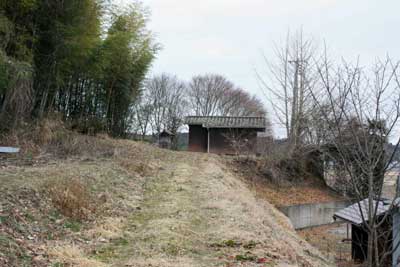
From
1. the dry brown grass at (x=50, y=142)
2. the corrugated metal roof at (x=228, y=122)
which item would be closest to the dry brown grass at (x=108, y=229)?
the dry brown grass at (x=50, y=142)

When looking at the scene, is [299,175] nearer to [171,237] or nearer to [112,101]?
[112,101]

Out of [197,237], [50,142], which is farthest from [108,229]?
[50,142]

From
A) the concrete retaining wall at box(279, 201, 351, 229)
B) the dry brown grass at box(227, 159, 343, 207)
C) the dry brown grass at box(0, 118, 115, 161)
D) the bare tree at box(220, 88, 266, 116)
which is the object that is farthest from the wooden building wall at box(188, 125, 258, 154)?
the bare tree at box(220, 88, 266, 116)

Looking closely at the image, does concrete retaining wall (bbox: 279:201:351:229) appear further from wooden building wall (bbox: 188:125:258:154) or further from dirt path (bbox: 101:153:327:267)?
dirt path (bbox: 101:153:327:267)

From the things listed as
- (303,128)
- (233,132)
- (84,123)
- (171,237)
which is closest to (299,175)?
(303,128)

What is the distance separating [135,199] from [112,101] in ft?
29.0

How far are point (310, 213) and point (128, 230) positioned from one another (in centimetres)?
971

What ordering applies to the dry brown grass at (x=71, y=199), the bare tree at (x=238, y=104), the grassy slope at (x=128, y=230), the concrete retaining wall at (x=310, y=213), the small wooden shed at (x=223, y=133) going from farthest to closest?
the bare tree at (x=238, y=104)
the small wooden shed at (x=223, y=133)
the concrete retaining wall at (x=310, y=213)
the dry brown grass at (x=71, y=199)
the grassy slope at (x=128, y=230)

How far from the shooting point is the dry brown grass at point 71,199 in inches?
165

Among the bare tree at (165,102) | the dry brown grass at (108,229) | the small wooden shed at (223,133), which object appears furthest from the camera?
the bare tree at (165,102)

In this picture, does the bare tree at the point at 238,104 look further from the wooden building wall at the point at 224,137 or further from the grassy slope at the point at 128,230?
the grassy slope at the point at 128,230

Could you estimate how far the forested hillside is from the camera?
7.64 metres

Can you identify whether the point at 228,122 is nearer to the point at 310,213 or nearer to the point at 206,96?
the point at 310,213

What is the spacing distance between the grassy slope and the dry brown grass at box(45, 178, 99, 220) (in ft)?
0.28
